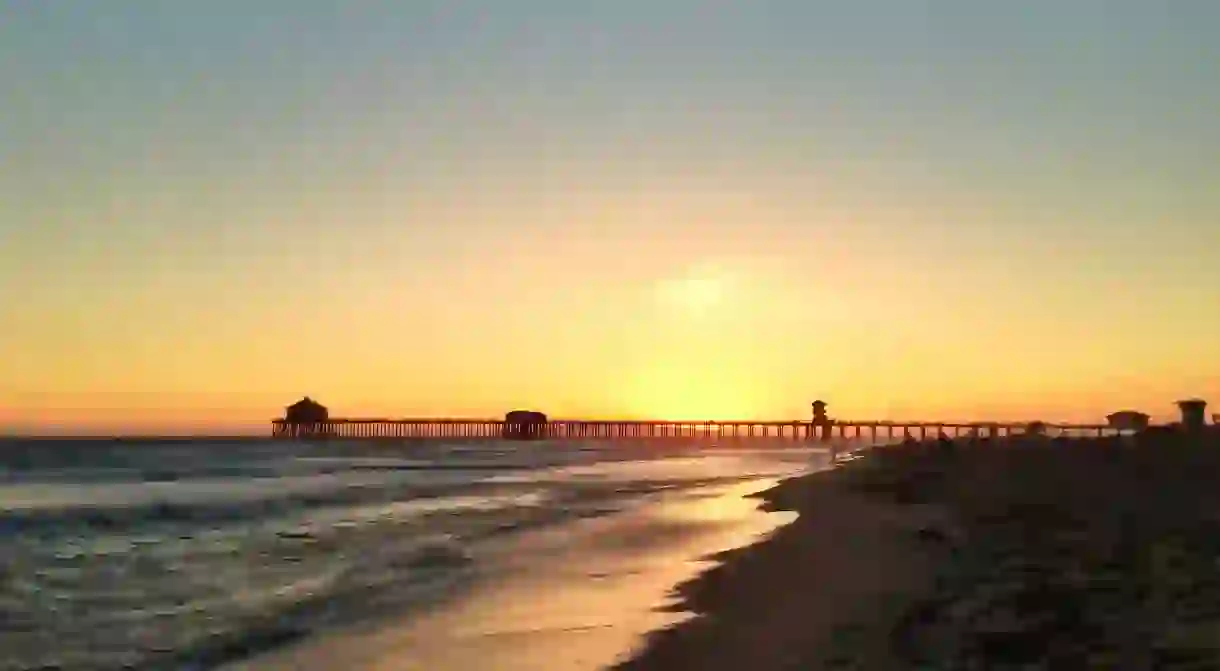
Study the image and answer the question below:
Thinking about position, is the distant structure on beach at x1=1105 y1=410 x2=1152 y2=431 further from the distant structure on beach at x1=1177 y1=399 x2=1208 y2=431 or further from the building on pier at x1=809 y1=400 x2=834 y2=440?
the building on pier at x1=809 y1=400 x2=834 y2=440

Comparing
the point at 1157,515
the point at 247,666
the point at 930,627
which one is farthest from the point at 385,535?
the point at 930,627

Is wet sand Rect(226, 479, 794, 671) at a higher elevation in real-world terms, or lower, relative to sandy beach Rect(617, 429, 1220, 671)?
lower

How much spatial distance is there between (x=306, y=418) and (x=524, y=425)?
30633 millimetres

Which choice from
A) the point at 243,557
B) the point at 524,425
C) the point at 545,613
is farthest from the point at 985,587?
the point at 524,425

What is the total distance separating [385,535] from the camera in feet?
76.5

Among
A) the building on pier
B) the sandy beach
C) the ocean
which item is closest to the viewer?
the sandy beach

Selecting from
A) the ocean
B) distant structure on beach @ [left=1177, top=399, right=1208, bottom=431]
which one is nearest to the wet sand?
the ocean

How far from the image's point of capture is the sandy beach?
7910mm

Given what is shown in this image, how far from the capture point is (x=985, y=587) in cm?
1041

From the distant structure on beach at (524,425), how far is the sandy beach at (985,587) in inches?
5421

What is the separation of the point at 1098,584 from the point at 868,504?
19.0m

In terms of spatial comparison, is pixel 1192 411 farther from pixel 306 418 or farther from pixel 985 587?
pixel 306 418

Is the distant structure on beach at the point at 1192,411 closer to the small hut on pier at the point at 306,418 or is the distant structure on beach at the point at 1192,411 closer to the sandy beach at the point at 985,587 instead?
the sandy beach at the point at 985,587

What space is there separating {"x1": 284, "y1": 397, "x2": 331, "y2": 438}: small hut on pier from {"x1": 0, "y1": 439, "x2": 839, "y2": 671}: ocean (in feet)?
399
